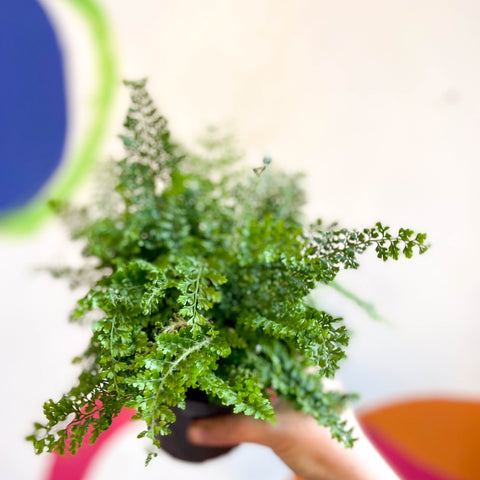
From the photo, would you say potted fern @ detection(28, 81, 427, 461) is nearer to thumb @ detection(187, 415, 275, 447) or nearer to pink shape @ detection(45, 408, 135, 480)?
thumb @ detection(187, 415, 275, 447)

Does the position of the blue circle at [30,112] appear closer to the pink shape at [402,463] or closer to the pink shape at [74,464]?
the pink shape at [74,464]

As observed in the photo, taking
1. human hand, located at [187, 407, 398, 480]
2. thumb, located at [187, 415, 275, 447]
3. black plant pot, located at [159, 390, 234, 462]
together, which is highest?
black plant pot, located at [159, 390, 234, 462]

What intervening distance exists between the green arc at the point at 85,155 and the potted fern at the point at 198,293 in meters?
0.72

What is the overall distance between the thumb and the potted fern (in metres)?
0.04

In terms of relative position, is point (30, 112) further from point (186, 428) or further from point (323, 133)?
point (186, 428)

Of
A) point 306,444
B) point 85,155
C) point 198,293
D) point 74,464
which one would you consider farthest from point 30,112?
point 306,444

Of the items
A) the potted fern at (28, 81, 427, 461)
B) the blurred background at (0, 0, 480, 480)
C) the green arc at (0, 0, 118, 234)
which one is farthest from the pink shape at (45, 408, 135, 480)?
the green arc at (0, 0, 118, 234)

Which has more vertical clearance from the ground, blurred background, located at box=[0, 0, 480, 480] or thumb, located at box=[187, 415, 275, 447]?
blurred background, located at box=[0, 0, 480, 480]

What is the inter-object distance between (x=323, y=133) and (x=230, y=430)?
3.28 ft

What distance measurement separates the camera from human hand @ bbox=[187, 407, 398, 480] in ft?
2.44

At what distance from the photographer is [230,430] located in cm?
77

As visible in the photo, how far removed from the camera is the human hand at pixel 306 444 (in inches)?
29.3

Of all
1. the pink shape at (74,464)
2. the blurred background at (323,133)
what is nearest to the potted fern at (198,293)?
the pink shape at (74,464)

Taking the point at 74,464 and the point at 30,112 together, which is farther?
the point at 30,112
